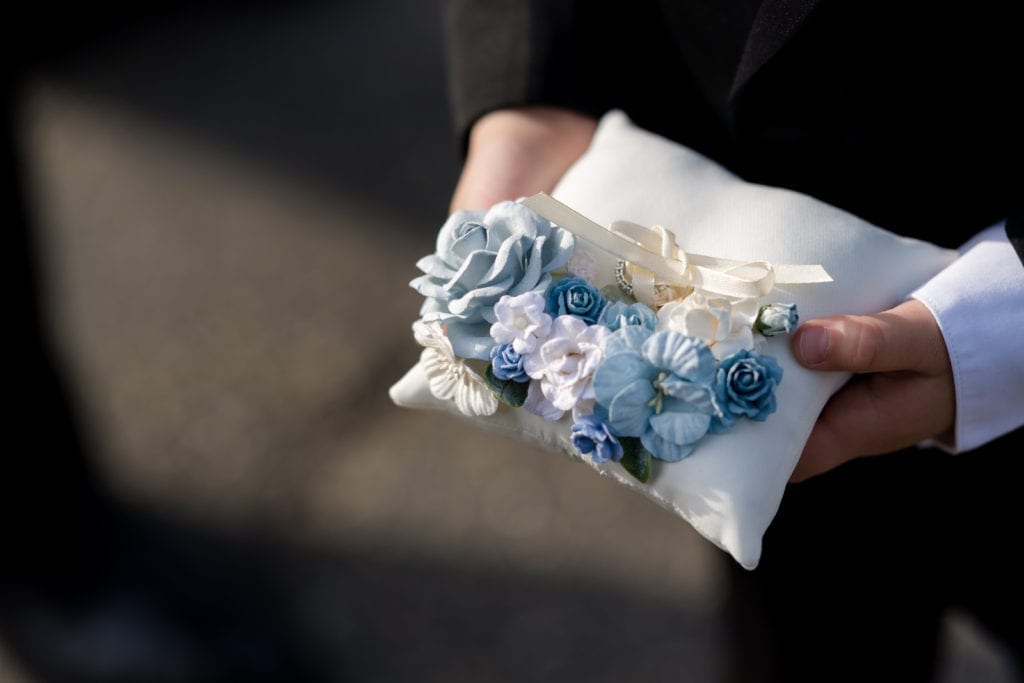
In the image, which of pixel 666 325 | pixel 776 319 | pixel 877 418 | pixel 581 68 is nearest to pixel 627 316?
pixel 666 325

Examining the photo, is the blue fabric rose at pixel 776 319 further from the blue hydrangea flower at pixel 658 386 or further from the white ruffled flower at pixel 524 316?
the white ruffled flower at pixel 524 316

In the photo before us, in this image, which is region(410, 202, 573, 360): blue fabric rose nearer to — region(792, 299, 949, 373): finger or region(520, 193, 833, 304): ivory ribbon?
region(520, 193, 833, 304): ivory ribbon

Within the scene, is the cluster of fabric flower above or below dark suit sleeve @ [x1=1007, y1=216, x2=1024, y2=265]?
below

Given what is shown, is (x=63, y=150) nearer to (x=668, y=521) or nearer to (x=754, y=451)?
(x=668, y=521)

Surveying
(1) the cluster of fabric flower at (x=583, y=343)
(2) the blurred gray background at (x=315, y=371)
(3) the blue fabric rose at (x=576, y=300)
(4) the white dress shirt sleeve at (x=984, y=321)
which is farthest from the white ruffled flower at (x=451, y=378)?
(2) the blurred gray background at (x=315, y=371)

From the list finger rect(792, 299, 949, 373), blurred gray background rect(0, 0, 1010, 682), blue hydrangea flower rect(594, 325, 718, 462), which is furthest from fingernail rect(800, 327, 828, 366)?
blurred gray background rect(0, 0, 1010, 682)

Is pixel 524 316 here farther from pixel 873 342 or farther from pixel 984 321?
pixel 984 321

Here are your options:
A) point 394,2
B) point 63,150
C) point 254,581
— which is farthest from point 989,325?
point 63,150
